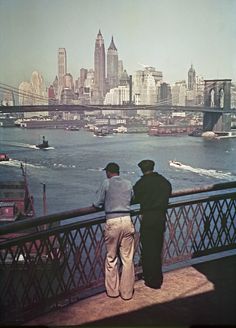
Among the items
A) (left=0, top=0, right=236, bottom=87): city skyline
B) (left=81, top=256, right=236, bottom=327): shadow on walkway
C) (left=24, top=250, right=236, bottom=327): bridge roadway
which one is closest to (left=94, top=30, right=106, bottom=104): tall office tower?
(left=0, top=0, right=236, bottom=87): city skyline

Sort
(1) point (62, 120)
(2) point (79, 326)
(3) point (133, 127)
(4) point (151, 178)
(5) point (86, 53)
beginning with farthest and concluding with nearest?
(3) point (133, 127) < (1) point (62, 120) < (5) point (86, 53) < (4) point (151, 178) < (2) point (79, 326)

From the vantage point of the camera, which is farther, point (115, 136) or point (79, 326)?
point (115, 136)

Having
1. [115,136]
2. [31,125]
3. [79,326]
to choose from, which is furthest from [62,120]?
[79,326]

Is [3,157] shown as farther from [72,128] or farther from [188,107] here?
[188,107]

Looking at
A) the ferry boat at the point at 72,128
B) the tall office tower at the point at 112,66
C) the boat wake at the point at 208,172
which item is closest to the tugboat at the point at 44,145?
the ferry boat at the point at 72,128

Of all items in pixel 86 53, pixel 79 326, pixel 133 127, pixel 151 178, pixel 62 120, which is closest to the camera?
pixel 79 326

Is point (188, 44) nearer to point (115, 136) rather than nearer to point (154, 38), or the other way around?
point (154, 38)

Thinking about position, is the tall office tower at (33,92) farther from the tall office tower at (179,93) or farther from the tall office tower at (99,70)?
the tall office tower at (179,93)
